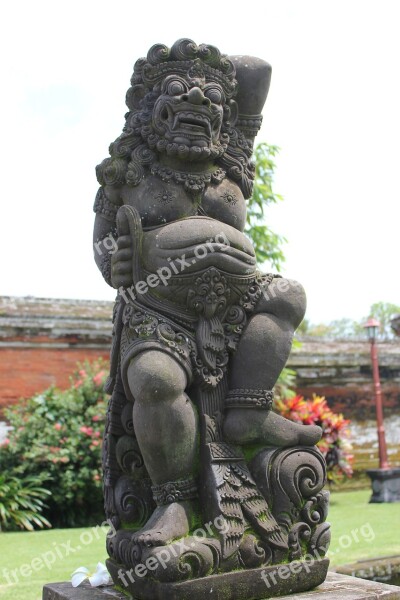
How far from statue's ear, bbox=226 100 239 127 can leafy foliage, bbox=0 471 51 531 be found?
6048 millimetres

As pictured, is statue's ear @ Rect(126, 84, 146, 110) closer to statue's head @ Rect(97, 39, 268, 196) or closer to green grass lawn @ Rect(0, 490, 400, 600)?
statue's head @ Rect(97, 39, 268, 196)

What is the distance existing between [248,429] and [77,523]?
247 inches

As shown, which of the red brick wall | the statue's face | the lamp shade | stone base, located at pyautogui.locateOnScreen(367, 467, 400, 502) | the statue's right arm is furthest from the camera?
the lamp shade

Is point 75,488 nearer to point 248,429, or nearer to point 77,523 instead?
point 77,523

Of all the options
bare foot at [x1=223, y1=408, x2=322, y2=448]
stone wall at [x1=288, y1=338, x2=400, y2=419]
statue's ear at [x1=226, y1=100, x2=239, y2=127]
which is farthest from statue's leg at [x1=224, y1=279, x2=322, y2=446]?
stone wall at [x1=288, y1=338, x2=400, y2=419]

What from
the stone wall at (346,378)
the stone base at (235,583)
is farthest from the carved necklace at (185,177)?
the stone wall at (346,378)

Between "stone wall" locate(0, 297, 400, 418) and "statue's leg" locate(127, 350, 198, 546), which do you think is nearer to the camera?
"statue's leg" locate(127, 350, 198, 546)

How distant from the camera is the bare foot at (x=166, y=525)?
2.57m

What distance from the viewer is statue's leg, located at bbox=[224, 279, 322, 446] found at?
2.93m

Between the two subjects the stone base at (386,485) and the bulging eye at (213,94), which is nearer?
the bulging eye at (213,94)

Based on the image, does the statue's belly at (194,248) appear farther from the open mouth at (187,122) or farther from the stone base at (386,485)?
the stone base at (386,485)

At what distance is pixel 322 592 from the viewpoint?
283 cm

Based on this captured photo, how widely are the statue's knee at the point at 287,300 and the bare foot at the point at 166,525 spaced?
35.9 inches

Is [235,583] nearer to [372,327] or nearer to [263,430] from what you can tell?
[263,430]
